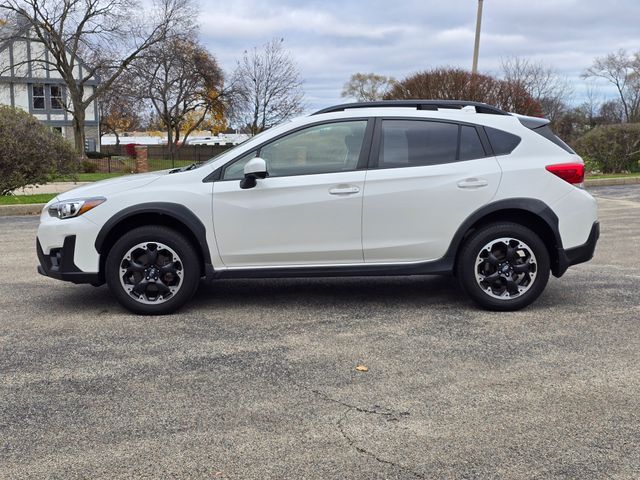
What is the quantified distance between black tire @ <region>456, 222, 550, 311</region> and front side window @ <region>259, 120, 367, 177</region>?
4.10ft

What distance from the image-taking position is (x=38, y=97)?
4903 centimetres

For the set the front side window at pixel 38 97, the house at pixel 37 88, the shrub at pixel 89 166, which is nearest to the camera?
the shrub at pixel 89 166

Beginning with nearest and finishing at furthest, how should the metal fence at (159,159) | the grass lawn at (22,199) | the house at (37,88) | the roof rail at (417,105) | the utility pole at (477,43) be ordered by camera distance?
the roof rail at (417,105)
the grass lawn at (22,199)
the utility pole at (477,43)
the metal fence at (159,159)
the house at (37,88)

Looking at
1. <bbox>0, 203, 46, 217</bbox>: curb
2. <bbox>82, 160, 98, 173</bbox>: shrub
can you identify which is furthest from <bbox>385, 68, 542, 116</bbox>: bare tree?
<bbox>82, 160, 98, 173</bbox>: shrub

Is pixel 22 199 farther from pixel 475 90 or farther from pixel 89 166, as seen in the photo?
pixel 89 166

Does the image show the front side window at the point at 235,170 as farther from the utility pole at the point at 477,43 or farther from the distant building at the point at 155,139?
the distant building at the point at 155,139

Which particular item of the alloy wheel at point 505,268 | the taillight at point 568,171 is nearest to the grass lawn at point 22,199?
the alloy wheel at point 505,268

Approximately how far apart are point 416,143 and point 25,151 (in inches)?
464

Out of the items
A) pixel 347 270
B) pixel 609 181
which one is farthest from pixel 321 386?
pixel 609 181

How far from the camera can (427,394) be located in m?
3.88

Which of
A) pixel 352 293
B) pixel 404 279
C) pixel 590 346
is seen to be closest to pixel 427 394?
pixel 590 346

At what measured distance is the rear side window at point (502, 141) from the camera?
18.6 ft

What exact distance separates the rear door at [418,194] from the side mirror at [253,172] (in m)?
0.88

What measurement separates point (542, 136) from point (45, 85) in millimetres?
49995
